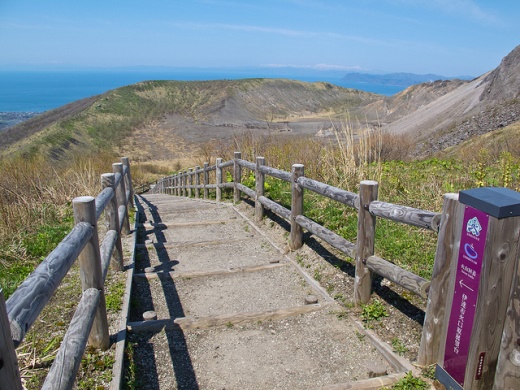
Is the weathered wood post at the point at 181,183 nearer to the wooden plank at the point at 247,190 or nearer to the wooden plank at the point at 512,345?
the wooden plank at the point at 247,190

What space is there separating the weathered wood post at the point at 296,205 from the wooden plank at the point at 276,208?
23cm

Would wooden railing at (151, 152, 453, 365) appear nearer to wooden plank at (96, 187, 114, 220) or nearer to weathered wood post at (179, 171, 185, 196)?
wooden plank at (96, 187, 114, 220)

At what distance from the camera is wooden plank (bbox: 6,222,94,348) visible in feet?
5.48

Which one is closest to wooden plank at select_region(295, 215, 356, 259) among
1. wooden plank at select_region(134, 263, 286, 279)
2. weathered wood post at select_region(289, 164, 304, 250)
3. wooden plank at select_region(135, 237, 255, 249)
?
weathered wood post at select_region(289, 164, 304, 250)

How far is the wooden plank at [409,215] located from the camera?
9.62 feet

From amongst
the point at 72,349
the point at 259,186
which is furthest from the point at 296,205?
the point at 72,349

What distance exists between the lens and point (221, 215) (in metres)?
8.41

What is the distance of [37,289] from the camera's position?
6.39ft

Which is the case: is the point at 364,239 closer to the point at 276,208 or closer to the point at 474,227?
the point at 474,227

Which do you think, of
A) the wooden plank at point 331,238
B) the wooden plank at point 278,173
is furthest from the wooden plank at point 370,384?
the wooden plank at point 278,173

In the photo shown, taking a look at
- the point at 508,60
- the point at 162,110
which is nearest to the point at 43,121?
the point at 162,110

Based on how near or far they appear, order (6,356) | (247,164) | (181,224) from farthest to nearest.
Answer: (247,164)
(181,224)
(6,356)

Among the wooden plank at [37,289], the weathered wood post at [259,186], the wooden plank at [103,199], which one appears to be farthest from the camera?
the weathered wood post at [259,186]

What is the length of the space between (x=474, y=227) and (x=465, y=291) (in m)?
0.41
